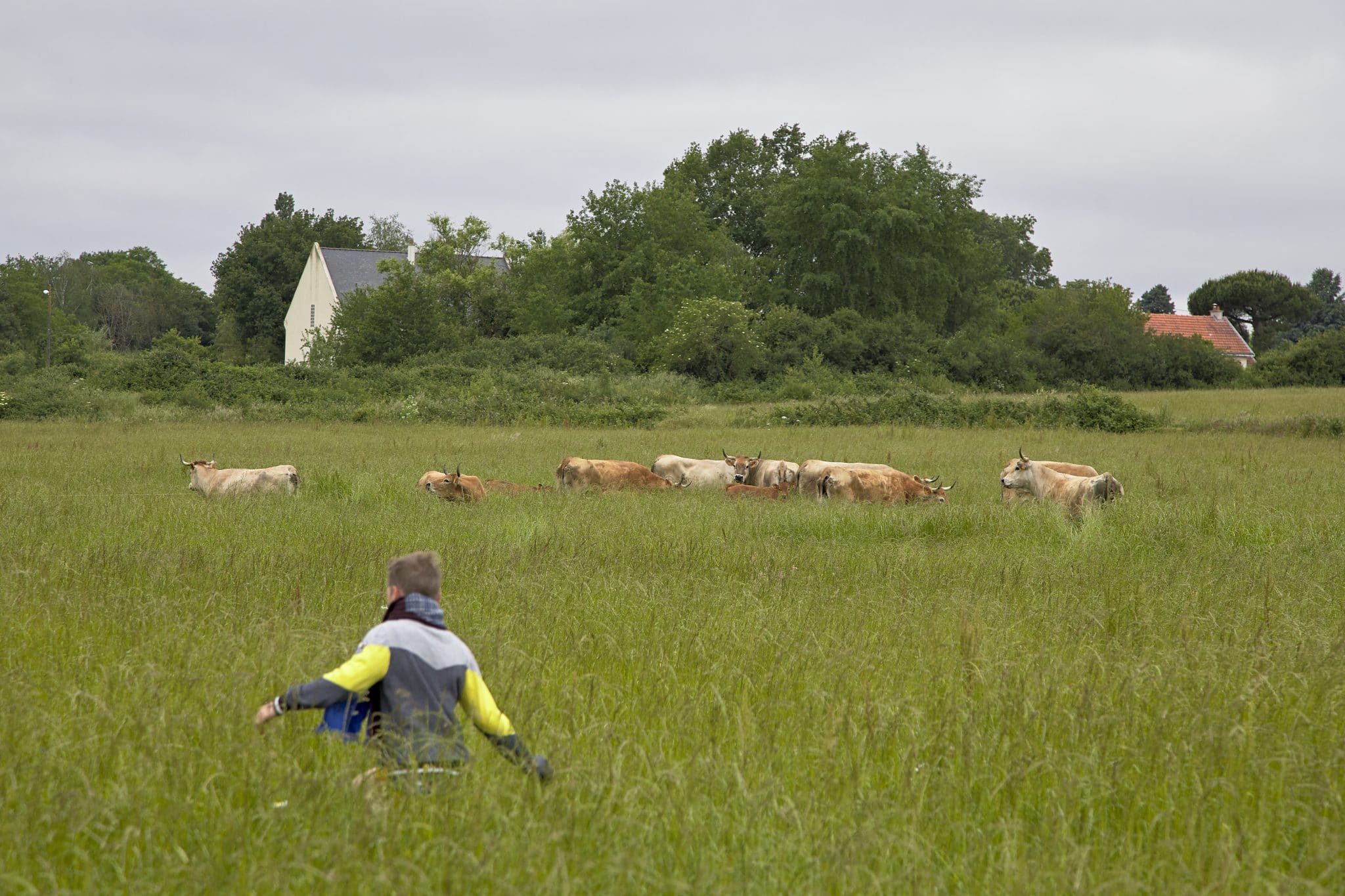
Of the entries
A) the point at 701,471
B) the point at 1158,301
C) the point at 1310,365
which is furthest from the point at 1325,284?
the point at 701,471

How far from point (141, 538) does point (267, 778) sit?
6.94m

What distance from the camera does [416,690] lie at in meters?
3.71

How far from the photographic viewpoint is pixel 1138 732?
15.7 ft

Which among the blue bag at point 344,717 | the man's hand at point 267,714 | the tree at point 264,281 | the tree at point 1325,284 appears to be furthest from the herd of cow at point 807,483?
the tree at point 1325,284

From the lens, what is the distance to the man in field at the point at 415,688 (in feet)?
11.8

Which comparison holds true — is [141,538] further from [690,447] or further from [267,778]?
[690,447]

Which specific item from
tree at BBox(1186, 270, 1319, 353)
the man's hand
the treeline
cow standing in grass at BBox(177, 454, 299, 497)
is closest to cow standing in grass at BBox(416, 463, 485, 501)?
cow standing in grass at BBox(177, 454, 299, 497)

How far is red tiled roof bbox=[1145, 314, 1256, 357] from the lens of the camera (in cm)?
7806

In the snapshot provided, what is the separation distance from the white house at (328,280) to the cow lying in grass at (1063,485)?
151ft

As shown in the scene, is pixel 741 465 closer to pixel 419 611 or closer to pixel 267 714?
pixel 419 611

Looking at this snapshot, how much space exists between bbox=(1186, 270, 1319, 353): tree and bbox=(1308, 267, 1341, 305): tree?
29214 millimetres

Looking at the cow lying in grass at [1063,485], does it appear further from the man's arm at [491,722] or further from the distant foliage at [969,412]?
the distant foliage at [969,412]

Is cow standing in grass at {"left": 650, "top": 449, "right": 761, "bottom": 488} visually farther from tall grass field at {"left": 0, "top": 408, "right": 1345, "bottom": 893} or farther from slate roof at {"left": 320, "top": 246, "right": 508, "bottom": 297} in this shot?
slate roof at {"left": 320, "top": 246, "right": 508, "bottom": 297}

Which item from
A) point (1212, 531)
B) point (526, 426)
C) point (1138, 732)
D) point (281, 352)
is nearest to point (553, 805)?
point (1138, 732)
